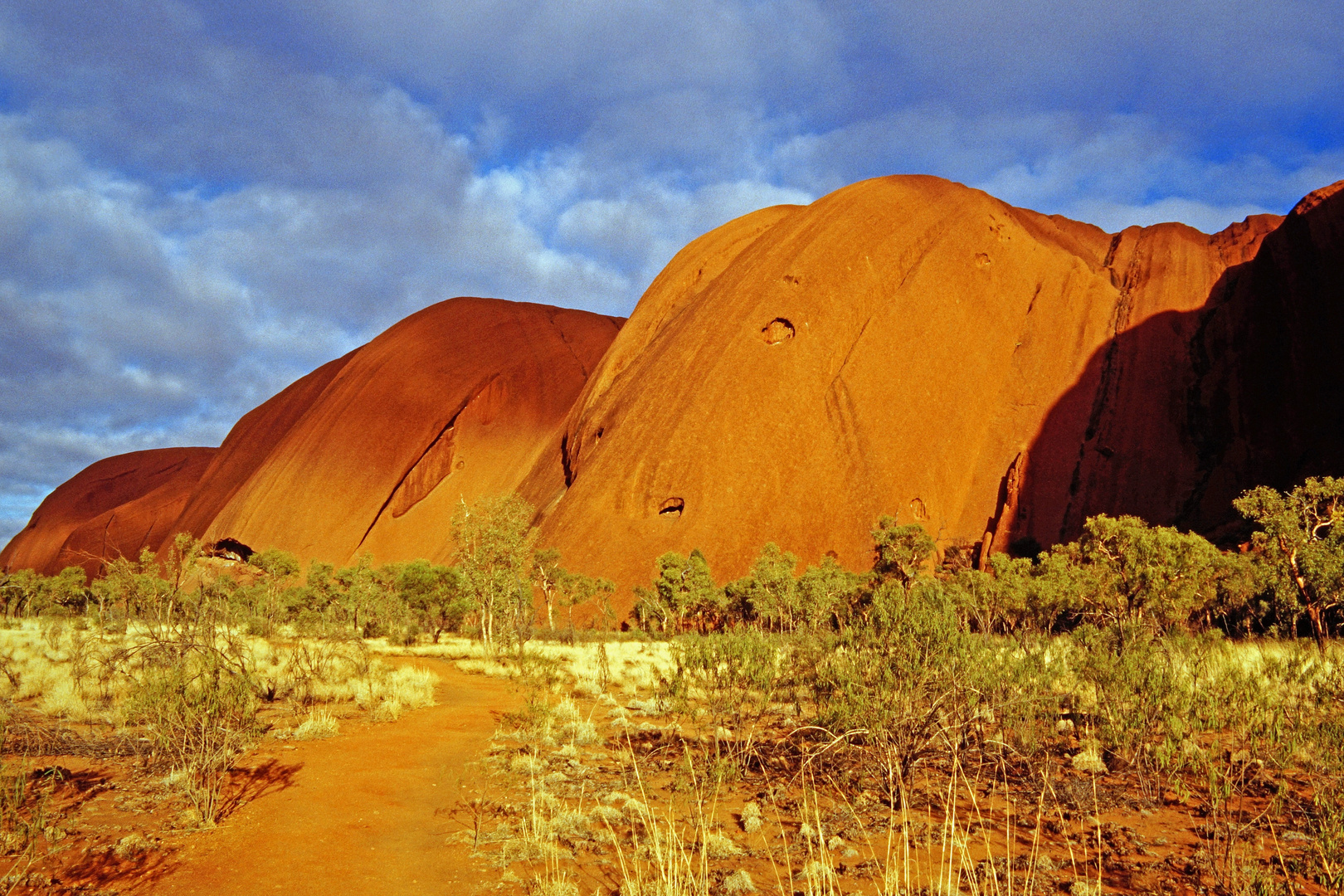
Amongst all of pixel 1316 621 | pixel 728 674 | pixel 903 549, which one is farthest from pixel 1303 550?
pixel 728 674

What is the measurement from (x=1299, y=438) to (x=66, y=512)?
344ft

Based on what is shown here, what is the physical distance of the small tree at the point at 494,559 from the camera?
22641mm

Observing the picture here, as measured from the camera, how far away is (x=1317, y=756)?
20.6 ft

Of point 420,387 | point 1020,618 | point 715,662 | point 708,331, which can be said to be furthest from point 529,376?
point 715,662

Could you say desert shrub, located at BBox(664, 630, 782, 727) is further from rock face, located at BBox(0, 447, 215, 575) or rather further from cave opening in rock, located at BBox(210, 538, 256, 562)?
rock face, located at BBox(0, 447, 215, 575)

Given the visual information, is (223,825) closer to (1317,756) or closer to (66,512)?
(1317,756)

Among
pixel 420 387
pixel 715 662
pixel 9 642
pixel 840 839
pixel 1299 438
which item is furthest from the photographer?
pixel 420 387

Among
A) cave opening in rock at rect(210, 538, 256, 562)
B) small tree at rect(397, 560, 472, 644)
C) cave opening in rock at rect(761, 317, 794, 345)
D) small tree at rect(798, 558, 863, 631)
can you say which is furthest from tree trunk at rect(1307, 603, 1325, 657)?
cave opening in rock at rect(210, 538, 256, 562)

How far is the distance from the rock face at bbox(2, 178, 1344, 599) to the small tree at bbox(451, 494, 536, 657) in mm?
10771

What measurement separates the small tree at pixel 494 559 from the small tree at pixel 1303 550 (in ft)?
60.6

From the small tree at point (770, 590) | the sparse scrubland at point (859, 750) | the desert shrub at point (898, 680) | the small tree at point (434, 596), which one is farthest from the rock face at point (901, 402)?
the desert shrub at point (898, 680)

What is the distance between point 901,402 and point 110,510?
7759 centimetres

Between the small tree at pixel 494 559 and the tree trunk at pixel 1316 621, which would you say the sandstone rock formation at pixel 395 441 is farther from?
the tree trunk at pixel 1316 621

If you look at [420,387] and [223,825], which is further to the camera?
[420,387]
